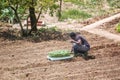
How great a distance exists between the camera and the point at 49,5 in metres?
16.9

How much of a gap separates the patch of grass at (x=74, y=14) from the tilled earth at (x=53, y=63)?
5.89m

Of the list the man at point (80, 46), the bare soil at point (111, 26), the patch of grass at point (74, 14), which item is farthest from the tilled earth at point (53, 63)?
the patch of grass at point (74, 14)

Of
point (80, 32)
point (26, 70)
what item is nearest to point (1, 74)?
point (26, 70)

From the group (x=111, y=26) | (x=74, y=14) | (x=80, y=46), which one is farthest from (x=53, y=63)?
(x=74, y=14)

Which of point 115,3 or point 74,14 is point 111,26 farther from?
point 115,3

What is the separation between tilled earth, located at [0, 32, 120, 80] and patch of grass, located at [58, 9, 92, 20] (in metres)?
5.89

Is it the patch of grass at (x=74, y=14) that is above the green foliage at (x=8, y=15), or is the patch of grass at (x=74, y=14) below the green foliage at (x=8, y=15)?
below

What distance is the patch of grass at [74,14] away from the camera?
2219 centimetres

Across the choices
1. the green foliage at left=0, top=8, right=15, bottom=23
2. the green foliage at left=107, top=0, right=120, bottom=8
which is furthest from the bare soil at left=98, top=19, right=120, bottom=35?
the green foliage at left=0, top=8, right=15, bottom=23

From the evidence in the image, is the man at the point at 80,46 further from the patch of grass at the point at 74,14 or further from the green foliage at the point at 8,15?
the patch of grass at the point at 74,14

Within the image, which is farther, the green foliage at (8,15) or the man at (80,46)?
the green foliage at (8,15)

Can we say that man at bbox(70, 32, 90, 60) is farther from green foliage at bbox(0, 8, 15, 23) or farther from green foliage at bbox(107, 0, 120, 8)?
green foliage at bbox(107, 0, 120, 8)

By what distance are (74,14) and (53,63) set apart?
9781 mm

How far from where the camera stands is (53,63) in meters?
13.4
